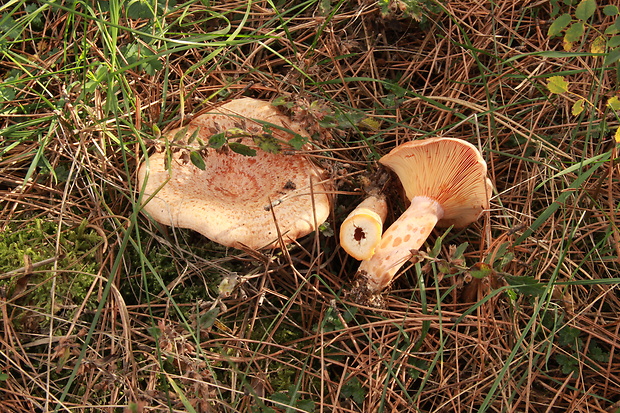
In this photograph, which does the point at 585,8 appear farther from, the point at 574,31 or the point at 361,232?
the point at 361,232

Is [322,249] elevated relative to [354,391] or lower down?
elevated

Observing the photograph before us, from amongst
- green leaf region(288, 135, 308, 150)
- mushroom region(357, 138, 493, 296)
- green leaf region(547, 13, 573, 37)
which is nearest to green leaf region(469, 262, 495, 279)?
mushroom region(357, 138, 493, 296)

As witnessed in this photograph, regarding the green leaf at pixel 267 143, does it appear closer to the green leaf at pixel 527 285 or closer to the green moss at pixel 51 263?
the green moss at pixel 51 263

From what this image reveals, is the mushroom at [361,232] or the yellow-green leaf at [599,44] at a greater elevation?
the yellow-green leaf at [599,44]

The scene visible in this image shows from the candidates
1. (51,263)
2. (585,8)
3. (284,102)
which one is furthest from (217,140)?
(585,8)

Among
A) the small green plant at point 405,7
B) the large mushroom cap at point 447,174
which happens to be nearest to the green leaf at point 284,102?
the large mushroom cap at point 447,174

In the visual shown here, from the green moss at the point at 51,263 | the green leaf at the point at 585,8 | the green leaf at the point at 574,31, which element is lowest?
the green moss at the point at 51,263

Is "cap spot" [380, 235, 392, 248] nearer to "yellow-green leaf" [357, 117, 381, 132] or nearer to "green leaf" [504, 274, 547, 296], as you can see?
"green leaf" [504, 274, 547, 296]
